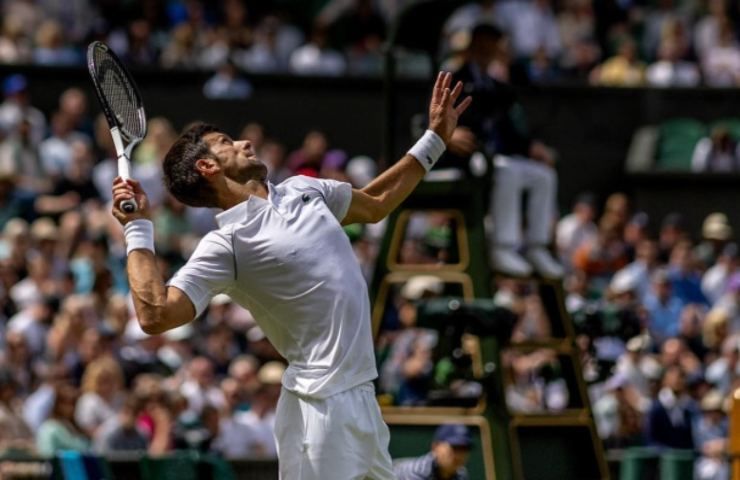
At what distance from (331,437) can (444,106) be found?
1444 millimetres

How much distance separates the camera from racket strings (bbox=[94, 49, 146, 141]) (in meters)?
7.18

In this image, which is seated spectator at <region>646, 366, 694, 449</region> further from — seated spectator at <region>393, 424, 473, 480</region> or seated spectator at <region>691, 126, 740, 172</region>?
seated spectator at <region>691, 126, 740, 172</region>

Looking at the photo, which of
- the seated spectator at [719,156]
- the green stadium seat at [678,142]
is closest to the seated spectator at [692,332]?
the seated spectator at [719,156]

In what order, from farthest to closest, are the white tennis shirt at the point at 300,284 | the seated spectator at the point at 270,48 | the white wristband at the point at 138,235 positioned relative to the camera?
1. the seated spectator at the point at 270,48
2. the white tennis shirt at the point at 300,284
3. the white wristband at the point at 138,235

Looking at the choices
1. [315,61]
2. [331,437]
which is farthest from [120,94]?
[315,61]

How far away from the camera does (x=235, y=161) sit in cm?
671

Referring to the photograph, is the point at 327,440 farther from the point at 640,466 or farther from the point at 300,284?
the point at 640,466

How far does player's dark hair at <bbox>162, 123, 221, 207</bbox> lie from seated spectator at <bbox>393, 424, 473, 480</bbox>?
12.6 feet

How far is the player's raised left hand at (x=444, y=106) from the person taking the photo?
714 centimetres

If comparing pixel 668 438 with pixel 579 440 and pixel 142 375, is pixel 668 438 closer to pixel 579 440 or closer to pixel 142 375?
pixel 579 440

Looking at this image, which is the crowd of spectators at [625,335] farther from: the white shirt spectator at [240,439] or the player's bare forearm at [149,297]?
the player's bare forearm at [149,297]

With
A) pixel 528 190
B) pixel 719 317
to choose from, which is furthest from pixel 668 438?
pixel 528 190

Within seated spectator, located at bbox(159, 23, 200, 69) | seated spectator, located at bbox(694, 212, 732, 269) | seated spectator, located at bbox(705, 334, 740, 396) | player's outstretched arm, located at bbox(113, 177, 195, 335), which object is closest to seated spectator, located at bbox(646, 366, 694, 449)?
seated spectator, located at bbox(705, 334, 740, 396)

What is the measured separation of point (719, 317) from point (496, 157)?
5.53 m
